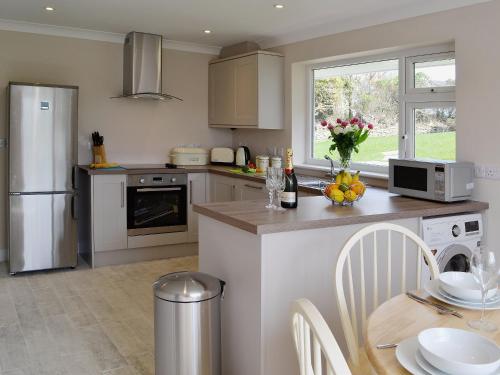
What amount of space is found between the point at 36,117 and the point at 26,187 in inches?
24.7

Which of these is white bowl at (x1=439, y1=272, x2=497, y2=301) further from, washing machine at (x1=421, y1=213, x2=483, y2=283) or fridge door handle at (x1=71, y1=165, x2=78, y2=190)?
fridge door handle at (x1=71, y1=165, x2=78, y2=190)

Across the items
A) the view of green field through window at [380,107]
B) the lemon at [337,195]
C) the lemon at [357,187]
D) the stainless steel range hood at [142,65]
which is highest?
the stainless steel range hood at [142,65]

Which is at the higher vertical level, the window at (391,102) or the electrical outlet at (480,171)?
the window at (391,102)

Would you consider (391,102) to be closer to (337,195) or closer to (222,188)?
(337,195)

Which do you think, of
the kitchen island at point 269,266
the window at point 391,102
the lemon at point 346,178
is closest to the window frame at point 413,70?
the window at point 391,102

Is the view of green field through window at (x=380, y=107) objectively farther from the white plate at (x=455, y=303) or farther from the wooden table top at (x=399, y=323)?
the wooden table top at (x=399, y=323)

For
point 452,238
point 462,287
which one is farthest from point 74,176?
point 462,287

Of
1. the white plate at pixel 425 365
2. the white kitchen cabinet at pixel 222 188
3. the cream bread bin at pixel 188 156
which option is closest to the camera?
the white plate at pixel 425 365

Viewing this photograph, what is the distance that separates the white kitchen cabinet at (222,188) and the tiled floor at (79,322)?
86 centimetres

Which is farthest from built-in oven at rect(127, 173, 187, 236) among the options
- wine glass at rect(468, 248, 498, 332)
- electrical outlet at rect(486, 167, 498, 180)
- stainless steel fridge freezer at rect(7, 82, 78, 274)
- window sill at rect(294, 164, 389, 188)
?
wine glass at rect(468, 248, 498, 332)

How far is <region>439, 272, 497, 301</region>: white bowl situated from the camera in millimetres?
1637

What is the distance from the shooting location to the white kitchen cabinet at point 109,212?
4.86 metres

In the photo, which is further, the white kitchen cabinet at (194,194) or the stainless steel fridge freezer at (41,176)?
the white kitchen cabinet at (194,194)

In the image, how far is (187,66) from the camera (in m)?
5.83
